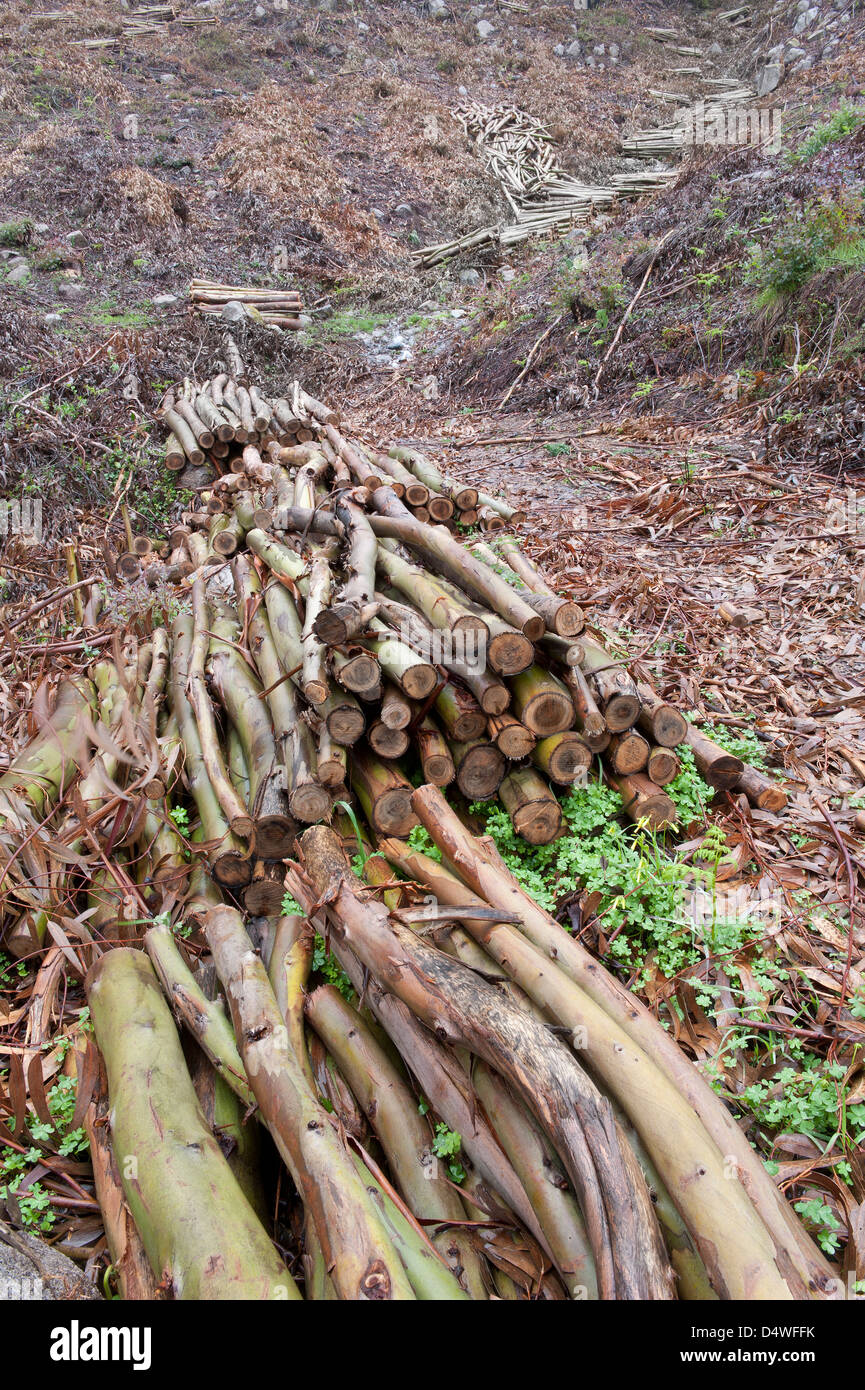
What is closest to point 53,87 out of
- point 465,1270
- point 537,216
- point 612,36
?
point 537,216

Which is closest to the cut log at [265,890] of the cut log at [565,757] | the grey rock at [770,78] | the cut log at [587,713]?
the cut log at [565,757]

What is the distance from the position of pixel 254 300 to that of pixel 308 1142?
44.1 ft

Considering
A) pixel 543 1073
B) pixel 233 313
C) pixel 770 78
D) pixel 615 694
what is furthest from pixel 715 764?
pixel 770 78

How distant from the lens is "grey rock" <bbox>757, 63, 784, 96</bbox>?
50.8ft

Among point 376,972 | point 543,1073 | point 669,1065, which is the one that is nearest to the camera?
point 543,1073

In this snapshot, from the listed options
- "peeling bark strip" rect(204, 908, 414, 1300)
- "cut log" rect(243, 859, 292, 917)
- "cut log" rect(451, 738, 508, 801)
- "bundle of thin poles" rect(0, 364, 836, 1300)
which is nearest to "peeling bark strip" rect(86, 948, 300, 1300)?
"bundle of thin poles" rect(0, 364, 836, 1300)

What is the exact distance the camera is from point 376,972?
228 cm

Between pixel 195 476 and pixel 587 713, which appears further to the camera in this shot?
pixel 195 476

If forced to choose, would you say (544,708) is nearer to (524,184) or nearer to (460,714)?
(460,714)

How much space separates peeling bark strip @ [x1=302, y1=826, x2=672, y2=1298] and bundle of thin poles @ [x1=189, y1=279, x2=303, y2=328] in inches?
454

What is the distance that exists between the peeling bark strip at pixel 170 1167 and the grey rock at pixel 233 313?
1058 cm

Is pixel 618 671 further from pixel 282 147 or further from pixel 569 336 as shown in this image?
pixel 282 147

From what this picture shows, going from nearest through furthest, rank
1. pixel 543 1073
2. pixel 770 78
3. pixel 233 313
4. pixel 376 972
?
pixel 543 1073, pixel 376 972, pixel 233 313, pixel 770 78

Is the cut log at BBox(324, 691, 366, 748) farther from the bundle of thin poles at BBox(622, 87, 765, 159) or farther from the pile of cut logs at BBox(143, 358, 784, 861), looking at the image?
the bundle of thin poles at BBox(622, 87, 765, 159)
